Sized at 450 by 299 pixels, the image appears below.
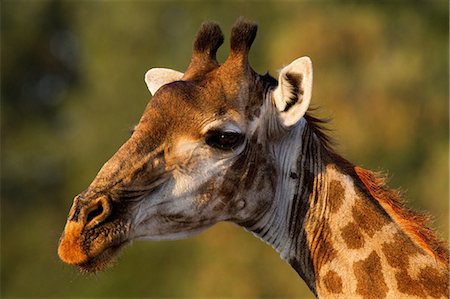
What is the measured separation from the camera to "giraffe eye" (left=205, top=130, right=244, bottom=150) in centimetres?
1047

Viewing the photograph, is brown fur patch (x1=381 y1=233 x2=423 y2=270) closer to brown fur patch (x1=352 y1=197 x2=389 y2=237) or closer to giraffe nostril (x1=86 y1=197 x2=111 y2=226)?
brown fur patch (x1=352 y1=197 x2=389 y2=237)

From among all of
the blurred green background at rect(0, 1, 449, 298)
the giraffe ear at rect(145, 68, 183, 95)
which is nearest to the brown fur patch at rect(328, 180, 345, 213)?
the giraffe ear at rect(145, 68, 183, 95)

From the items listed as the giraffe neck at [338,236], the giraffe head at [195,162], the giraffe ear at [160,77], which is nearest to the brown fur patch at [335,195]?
the giraffe neck at [338,236]

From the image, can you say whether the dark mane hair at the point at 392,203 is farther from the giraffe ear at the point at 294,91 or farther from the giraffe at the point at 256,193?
the giraffe ear at the point at 294,91

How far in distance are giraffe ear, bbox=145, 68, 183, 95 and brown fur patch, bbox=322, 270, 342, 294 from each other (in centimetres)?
292

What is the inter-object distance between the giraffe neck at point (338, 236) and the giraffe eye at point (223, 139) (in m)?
0.53

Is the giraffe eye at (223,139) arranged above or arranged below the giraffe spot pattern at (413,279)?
above

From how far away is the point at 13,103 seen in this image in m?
64.6

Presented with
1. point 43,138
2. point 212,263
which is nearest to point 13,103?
point 43,138

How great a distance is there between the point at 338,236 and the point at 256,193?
2.91ft

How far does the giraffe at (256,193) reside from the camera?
1003 cm

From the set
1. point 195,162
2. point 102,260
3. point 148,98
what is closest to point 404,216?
point 195,162

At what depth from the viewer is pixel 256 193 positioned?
10.6 metres

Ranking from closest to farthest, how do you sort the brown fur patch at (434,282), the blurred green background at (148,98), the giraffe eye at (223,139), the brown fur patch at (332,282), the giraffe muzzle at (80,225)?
the giraffe muzzle at (80,225) → the brown fur patch at (434,282) → the brown fur patch at (332,282) → the giraffe eye at (223,139) → the blurred green background at (148,98)
